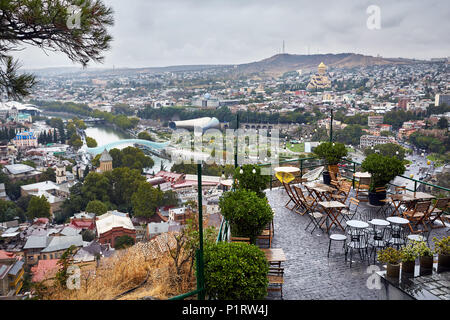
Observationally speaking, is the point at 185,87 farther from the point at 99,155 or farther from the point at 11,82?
the point at 11,82

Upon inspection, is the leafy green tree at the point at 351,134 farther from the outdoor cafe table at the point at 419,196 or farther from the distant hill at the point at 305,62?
the outdoor cafe table at the point at 419,196

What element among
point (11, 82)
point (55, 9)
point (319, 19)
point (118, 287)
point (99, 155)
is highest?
point (319, 19)

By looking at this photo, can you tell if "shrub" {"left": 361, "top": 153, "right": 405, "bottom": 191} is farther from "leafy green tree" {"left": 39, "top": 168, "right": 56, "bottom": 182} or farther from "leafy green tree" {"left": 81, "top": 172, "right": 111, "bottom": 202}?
"leafy green tree" {"left": 39, "top": 168, "right": 56, "bottom": 182}

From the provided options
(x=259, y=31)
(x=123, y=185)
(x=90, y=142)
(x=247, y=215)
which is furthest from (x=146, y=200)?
(x=247, y=215)

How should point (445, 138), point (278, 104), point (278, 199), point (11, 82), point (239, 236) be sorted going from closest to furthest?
point (11, 82) → point (239, 236) → point (278, 199) → point (445, 138) → point (278, 104)

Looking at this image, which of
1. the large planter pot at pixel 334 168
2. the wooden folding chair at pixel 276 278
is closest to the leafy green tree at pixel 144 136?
the large planter pot at pixel 334 168

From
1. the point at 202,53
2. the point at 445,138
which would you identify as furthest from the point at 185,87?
the point at 445,138
